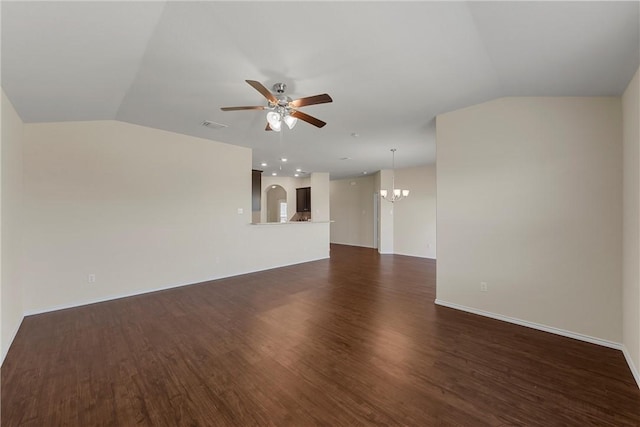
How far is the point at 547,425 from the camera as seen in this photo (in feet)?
4.93

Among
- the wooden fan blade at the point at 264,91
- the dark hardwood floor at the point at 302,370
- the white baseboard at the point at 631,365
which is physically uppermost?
the wooden fan blade at the point at 264,91

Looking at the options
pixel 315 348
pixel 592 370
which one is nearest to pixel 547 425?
pixel 592 370

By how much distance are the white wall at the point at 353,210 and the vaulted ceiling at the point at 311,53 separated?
5804 millimetres

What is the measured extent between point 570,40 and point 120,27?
3.29m

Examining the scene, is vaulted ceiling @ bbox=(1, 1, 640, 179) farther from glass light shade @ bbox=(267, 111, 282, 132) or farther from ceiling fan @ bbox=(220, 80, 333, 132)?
glass light shade @ bbox=(267, 111, 282, 132)

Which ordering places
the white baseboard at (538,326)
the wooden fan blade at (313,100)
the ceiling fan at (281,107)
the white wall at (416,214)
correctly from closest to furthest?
the wooden fan blade at (313,100), the ceiling fan at (281,107), the white baseboard at (538,326), the white wall at (416,214)

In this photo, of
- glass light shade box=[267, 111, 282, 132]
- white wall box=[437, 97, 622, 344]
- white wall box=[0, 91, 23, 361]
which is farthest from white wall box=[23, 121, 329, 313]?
white wall box=[437, 97, 622, 344]

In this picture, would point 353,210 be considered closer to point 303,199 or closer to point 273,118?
point 303,199

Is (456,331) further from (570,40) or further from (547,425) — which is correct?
(570,40)

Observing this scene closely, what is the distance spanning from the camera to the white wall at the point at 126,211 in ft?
10.5

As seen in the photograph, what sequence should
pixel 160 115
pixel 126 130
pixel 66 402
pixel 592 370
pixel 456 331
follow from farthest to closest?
1. pixel 126 130
2. pixel 160 115
3. pixel 456 331
4. pixel 592 370
5. pixel 66 402

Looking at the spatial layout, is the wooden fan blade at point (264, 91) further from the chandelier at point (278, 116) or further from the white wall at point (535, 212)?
the white wall at point (535, 212)

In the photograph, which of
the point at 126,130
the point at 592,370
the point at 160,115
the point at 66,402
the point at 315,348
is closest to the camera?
the point at 66,402

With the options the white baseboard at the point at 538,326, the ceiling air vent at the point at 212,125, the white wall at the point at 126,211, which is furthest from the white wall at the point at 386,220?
the ceiling air vent at the point at 212,125
